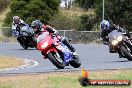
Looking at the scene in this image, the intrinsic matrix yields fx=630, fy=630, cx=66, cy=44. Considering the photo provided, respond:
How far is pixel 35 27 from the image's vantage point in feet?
66.1

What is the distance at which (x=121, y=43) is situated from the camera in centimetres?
2330

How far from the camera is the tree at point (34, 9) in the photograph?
58.0 metres

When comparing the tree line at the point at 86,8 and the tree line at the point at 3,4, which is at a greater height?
the tree line at the point at 86,8

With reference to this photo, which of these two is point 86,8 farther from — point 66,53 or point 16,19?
point 66,53

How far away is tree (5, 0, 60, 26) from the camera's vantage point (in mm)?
58000

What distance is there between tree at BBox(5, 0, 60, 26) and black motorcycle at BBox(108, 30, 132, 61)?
33383mm

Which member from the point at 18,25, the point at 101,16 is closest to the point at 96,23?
the point at 101,16

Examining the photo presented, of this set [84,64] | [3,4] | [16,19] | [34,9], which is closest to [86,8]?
[34,9]

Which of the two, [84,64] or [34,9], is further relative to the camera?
[34,9]

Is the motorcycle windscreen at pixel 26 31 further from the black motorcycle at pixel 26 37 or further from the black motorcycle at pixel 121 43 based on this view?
the black motorcycle at pixel 121 43

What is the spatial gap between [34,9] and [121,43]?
1397 inches

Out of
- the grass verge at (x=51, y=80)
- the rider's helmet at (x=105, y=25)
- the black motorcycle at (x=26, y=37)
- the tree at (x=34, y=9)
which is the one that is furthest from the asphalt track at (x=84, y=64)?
the tree at (x=34, y=9)

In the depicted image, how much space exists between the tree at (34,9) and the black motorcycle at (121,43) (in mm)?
33383

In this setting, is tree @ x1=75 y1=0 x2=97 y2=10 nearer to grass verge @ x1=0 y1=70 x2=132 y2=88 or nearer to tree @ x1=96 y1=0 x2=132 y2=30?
tree @ x1=96 y1=0 x2=132 y2=30
